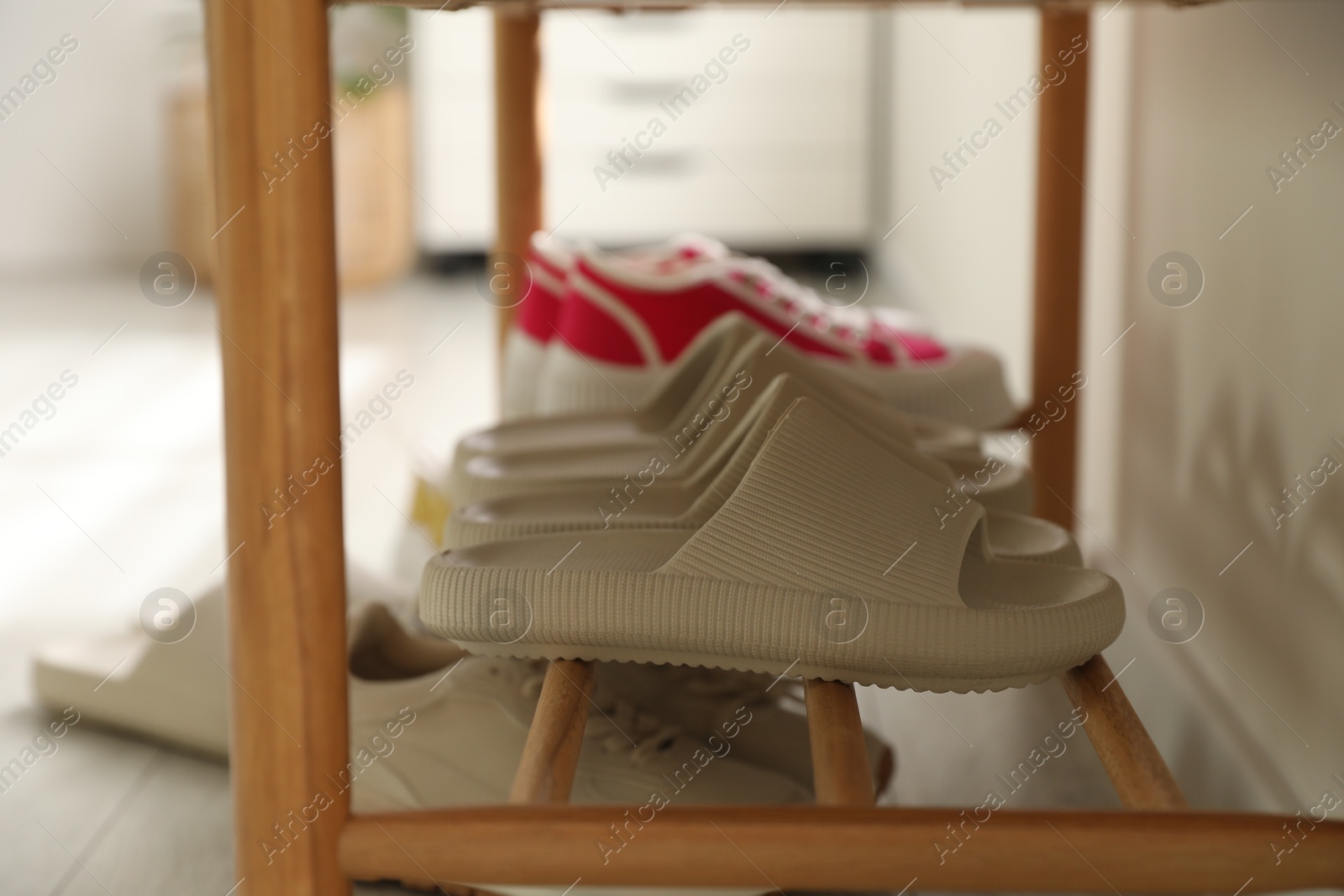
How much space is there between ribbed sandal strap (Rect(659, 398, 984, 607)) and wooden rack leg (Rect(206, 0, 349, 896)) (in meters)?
0.13

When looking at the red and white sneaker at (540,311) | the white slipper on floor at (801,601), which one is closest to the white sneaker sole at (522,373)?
the red and white sneaker at (540,311)

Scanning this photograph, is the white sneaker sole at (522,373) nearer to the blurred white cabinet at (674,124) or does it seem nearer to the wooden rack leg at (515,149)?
the wooden rack leg at (515,149)

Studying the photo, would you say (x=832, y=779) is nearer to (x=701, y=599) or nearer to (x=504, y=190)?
(x=701, y=599)

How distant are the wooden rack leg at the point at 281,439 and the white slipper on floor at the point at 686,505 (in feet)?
0.50

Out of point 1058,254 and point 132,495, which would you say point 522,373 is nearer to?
point 1058,254

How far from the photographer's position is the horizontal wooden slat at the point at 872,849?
0.37 metres

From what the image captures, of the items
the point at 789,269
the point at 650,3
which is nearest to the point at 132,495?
the point at 650,3

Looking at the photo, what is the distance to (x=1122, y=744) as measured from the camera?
0.42m

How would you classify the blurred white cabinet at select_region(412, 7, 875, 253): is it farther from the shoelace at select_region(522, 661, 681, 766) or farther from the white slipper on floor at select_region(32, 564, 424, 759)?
the shoelace at select_region(522, 661, 681, 766)

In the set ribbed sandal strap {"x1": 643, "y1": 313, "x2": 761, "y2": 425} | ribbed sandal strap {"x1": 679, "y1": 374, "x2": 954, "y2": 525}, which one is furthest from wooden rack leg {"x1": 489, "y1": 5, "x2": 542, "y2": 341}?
ribbed sandal strap {"x1": 679, "y1": 374, "x2": 954, "y2": 525}

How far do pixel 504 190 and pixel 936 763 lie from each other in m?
0.61

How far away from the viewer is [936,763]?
76 centimetres

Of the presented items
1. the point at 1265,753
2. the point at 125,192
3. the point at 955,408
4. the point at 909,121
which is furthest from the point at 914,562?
the point at 125,192

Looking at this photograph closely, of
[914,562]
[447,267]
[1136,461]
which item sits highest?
[914,562]
